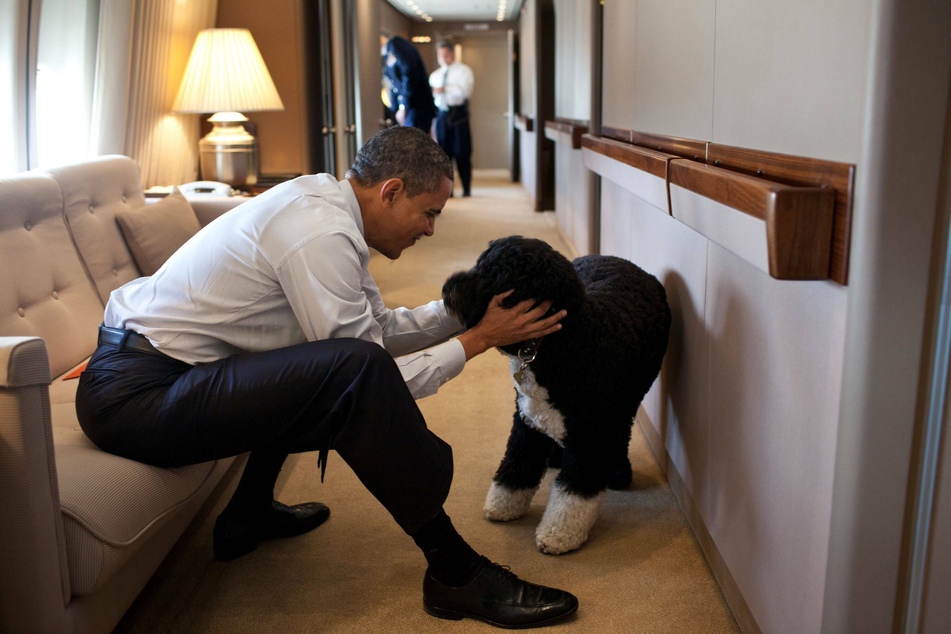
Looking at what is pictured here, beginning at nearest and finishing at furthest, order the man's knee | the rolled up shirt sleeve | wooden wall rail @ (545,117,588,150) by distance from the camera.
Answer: the man's knee → the rolled up shirt sleeve → wooden wall rail @ (545,117,588,150)

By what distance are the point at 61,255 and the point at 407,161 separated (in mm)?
1214

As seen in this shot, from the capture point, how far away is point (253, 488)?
198 centimetres

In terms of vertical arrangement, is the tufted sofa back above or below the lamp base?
below

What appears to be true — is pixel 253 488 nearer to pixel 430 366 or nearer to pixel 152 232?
pixel 430 366

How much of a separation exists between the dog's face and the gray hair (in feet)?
0.65

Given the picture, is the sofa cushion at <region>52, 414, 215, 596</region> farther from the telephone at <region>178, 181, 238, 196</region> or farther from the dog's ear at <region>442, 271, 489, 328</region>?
the telephone at <region>178, 181, 238, 196</region>

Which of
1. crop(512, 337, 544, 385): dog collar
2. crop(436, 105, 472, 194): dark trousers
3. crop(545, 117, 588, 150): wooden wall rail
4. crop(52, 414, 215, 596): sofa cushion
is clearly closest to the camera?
crop(52, 414, 215, 596): sofa cushion

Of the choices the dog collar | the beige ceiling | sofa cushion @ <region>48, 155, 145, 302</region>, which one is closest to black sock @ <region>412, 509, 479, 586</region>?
the dog collar

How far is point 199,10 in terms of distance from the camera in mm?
4020

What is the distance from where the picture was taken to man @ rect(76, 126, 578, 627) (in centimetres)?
155

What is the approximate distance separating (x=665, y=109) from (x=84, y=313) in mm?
1736

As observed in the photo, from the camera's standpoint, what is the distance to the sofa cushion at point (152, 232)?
2.62 meters

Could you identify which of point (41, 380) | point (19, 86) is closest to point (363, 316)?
point (41, 380)

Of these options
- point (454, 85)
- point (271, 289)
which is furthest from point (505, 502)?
point (454, 85)
